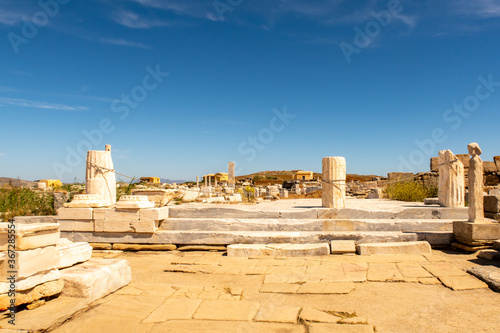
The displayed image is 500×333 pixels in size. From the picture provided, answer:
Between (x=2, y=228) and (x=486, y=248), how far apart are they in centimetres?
735

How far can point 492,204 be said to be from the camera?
7.50 metres

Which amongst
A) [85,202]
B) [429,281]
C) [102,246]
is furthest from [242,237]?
[85,202]

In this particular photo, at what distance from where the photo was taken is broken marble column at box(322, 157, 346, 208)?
7609mm

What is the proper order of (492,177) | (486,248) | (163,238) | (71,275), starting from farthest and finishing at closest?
(492,177) → (163,238) → (486,248) → (71,275)

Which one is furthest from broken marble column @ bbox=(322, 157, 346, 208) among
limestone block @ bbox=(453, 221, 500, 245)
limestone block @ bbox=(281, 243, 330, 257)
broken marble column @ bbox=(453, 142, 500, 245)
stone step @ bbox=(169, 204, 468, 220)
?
limestone block @ bbox=(453, 221, 500, 245)

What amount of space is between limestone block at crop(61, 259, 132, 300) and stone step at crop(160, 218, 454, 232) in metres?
2.65

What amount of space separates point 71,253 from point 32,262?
2.74 ft

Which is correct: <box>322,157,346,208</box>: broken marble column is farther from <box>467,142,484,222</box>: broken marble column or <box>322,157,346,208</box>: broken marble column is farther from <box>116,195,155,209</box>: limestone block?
<box>116,195,155,209</box>: limestone block

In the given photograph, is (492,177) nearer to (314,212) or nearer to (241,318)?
(314,212)

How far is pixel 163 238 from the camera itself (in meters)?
7.40

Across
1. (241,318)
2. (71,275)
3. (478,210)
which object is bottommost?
(241,318)

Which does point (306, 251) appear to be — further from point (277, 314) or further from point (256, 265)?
point (277, 314)

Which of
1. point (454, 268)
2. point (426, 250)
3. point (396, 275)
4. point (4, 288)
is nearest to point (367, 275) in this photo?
point (396, 275)

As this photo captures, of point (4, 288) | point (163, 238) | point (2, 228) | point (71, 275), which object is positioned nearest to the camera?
point (4, 288)
